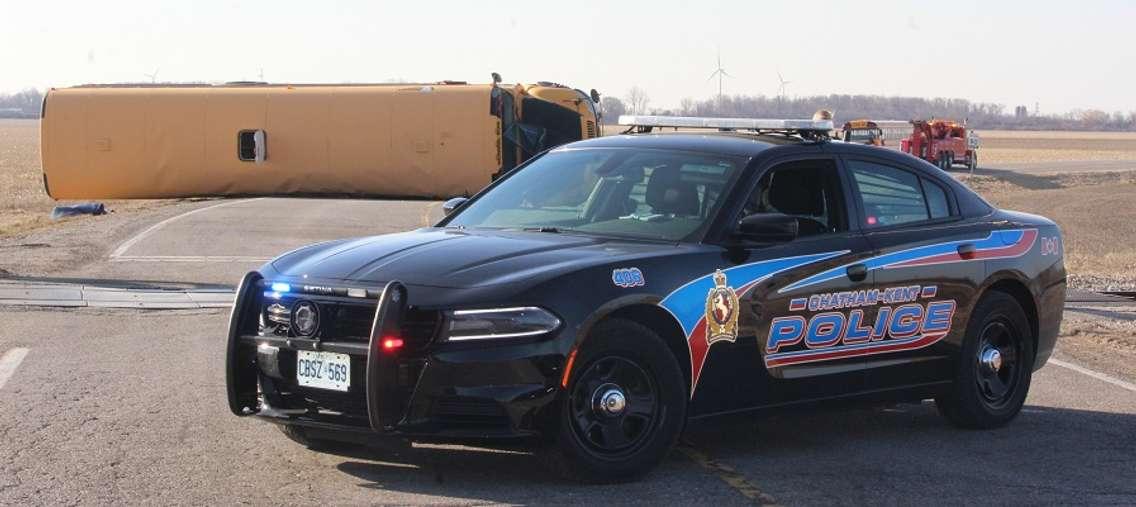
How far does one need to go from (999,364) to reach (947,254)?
Result: 749 mm

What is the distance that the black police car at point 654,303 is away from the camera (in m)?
5.93

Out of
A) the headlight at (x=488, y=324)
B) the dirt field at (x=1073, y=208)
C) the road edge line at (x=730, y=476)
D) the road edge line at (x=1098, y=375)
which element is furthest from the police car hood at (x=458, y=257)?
the dirt field at (x=1073, y=208)

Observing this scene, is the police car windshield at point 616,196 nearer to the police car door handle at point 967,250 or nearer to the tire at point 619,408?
the tire at point 619,408

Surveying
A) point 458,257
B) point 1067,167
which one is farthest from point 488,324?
point 1067,167

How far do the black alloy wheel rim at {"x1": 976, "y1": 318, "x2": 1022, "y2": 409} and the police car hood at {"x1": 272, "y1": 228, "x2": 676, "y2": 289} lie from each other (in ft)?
7.38

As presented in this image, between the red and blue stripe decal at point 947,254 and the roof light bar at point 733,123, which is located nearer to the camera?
the red and blue stripe decal at point 947,254

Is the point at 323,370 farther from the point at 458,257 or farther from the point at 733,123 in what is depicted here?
the point at 733,123

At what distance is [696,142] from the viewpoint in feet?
25.0

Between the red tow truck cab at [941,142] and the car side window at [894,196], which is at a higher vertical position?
the car side window at [894,196]

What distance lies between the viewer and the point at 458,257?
20.8 ft

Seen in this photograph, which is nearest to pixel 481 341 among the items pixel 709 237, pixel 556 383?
pixel 556 383

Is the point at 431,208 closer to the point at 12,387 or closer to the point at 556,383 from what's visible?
the point at 12,387

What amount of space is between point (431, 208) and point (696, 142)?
2161cm

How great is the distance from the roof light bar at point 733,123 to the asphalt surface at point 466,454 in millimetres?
1465
